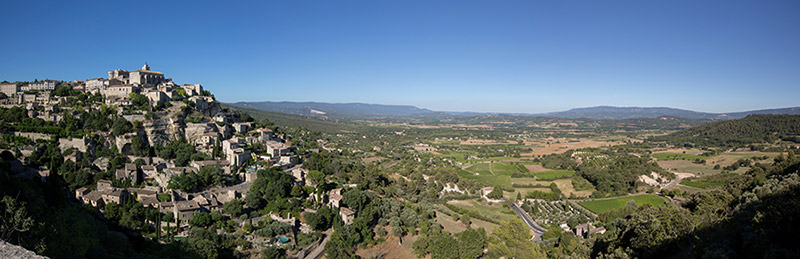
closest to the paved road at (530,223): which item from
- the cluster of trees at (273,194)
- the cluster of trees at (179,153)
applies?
the cluster of trees at (273,194)

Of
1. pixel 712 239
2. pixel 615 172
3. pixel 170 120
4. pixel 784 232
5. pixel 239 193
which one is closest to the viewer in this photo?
pixel 784 232

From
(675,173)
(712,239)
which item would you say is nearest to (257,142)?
(712,239)

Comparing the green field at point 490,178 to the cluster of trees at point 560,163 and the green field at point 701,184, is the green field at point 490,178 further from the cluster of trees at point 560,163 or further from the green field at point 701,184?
the green field at point 701,184

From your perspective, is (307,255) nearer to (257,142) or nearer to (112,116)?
(257,142)

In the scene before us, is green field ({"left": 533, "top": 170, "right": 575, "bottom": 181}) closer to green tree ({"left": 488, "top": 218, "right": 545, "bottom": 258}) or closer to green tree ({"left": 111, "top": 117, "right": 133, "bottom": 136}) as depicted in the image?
green tree ({"left": 488, "top": 218, "right": 545, "bottom": 258})

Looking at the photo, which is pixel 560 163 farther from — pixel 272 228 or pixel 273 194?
pixel 272 228

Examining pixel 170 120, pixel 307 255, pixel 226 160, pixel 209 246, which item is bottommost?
pixel 307 255

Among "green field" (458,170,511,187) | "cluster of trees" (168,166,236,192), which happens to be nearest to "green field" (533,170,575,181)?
"green field" (458,170,511,187)
